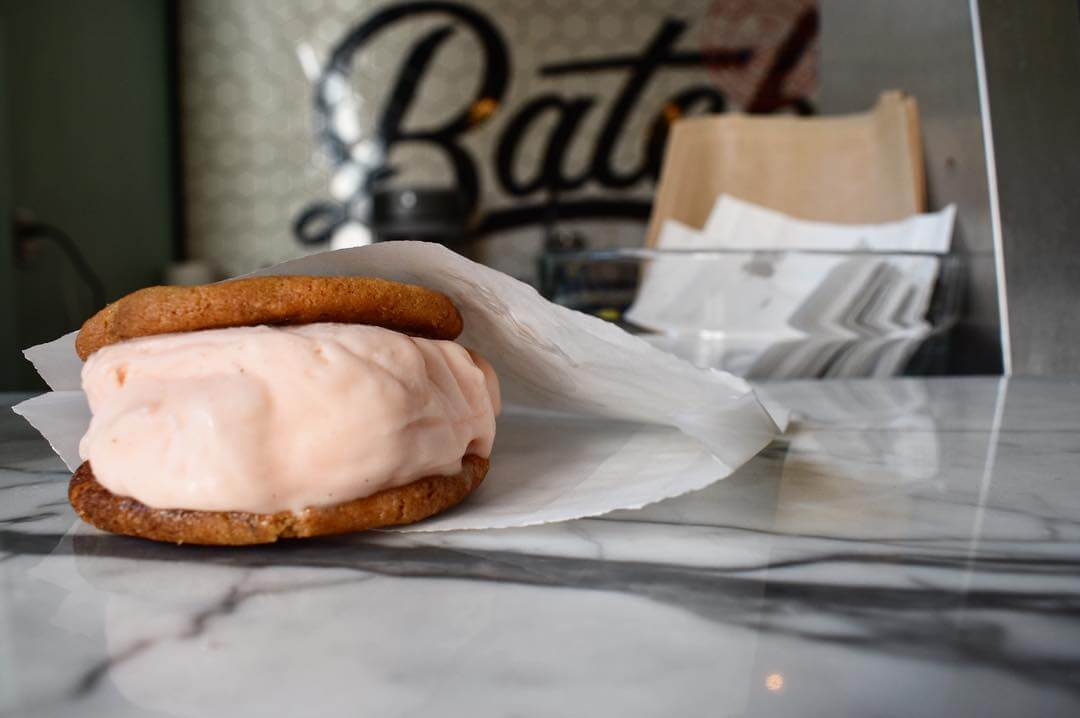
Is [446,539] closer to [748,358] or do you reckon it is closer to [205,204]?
[748,358]

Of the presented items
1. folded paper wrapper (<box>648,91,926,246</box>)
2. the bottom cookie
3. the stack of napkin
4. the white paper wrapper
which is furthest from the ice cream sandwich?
folded paper wrapper (<box>648,91,926,246</box>)

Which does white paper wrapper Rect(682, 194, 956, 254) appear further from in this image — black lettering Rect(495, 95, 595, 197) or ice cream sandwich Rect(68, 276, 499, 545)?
black lettering Rect(495, 95, 595, 197)

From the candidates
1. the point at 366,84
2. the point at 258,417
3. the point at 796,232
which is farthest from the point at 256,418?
the point at 366,84

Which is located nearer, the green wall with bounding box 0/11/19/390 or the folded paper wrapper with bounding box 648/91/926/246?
the folded paper wrapper with bounding box 648/91/926/246

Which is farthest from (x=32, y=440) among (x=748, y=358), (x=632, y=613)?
(x=748, y=358)

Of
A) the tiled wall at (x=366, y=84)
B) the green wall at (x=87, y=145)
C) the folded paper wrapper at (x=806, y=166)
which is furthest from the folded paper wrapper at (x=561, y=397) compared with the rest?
the tiled wall at (x=366, y=84)

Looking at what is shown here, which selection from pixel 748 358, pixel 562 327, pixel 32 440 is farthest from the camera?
pixel 748 358
